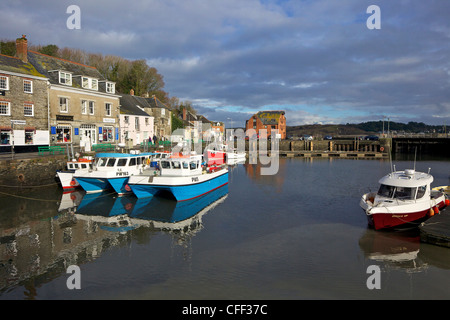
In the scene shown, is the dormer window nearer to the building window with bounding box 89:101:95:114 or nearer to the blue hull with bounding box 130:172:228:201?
the building window with bounding box 89:101:95:114

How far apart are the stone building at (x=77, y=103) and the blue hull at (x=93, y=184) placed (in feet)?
23.8

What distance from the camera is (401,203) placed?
47.9 ft

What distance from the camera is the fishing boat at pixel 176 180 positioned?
66.4 ft

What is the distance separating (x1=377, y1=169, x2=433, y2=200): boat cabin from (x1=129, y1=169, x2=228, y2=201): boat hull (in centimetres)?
1156

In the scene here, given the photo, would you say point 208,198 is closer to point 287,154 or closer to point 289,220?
point 289,220

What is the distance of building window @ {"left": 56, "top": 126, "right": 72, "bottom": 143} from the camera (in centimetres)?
3173

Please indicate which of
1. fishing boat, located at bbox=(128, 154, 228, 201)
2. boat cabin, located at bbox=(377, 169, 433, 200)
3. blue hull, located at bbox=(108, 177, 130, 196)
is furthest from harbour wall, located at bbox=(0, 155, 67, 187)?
boat cabin, located at bbox=(377, 169, 433, 200)

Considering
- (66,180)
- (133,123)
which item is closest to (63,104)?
(66,180)

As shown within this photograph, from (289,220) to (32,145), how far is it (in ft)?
81.6

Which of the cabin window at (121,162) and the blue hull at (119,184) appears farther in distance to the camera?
the cabin window at (121,162)

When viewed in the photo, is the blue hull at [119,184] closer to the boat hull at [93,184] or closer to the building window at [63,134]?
the boat hull at [93,184]

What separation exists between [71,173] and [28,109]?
378 inches

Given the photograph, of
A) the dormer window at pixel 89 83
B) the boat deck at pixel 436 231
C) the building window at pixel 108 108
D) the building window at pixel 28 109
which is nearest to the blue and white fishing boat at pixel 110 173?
the building window at pixel 28 109
